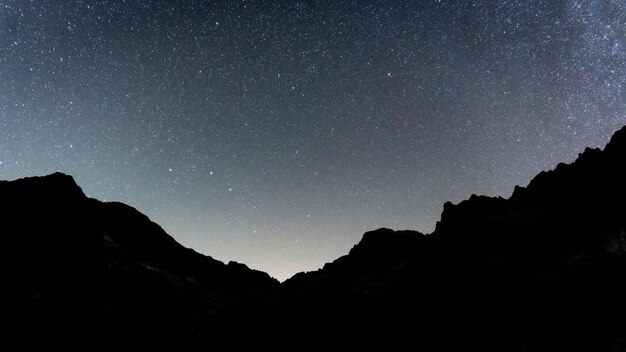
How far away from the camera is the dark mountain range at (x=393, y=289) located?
15914 millimetres

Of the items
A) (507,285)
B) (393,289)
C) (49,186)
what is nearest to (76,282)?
(49,186)

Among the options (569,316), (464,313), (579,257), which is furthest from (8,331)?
(579,257)

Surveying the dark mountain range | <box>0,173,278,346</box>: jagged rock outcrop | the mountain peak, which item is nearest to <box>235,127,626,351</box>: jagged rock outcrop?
the dark mountain range

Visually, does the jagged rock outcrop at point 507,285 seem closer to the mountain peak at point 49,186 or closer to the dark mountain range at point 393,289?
the dark mountain range at point 393,289

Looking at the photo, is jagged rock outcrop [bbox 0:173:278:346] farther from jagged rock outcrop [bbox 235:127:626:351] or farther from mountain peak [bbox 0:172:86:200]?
jagged rock outcrop [bbox 235:127:626:351]

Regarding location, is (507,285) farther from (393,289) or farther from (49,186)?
(49,186)

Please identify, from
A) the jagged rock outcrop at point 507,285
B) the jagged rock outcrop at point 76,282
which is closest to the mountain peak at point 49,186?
the jagged rock outcrop at point 76,282

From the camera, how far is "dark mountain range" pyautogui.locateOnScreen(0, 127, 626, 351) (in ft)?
52.2

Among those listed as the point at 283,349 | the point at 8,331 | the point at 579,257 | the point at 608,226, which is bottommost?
the point at 283,349

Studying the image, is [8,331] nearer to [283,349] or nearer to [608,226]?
[283,349]

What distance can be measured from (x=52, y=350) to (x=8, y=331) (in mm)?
1852

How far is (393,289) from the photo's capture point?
827 inches

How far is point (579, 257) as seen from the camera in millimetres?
18938

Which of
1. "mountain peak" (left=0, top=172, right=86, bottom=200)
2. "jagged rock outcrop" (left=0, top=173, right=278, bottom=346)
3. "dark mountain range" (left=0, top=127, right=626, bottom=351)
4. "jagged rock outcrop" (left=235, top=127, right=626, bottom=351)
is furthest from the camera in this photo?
"mountain peak" (left=0, top=172, right=86, bottom=200)
